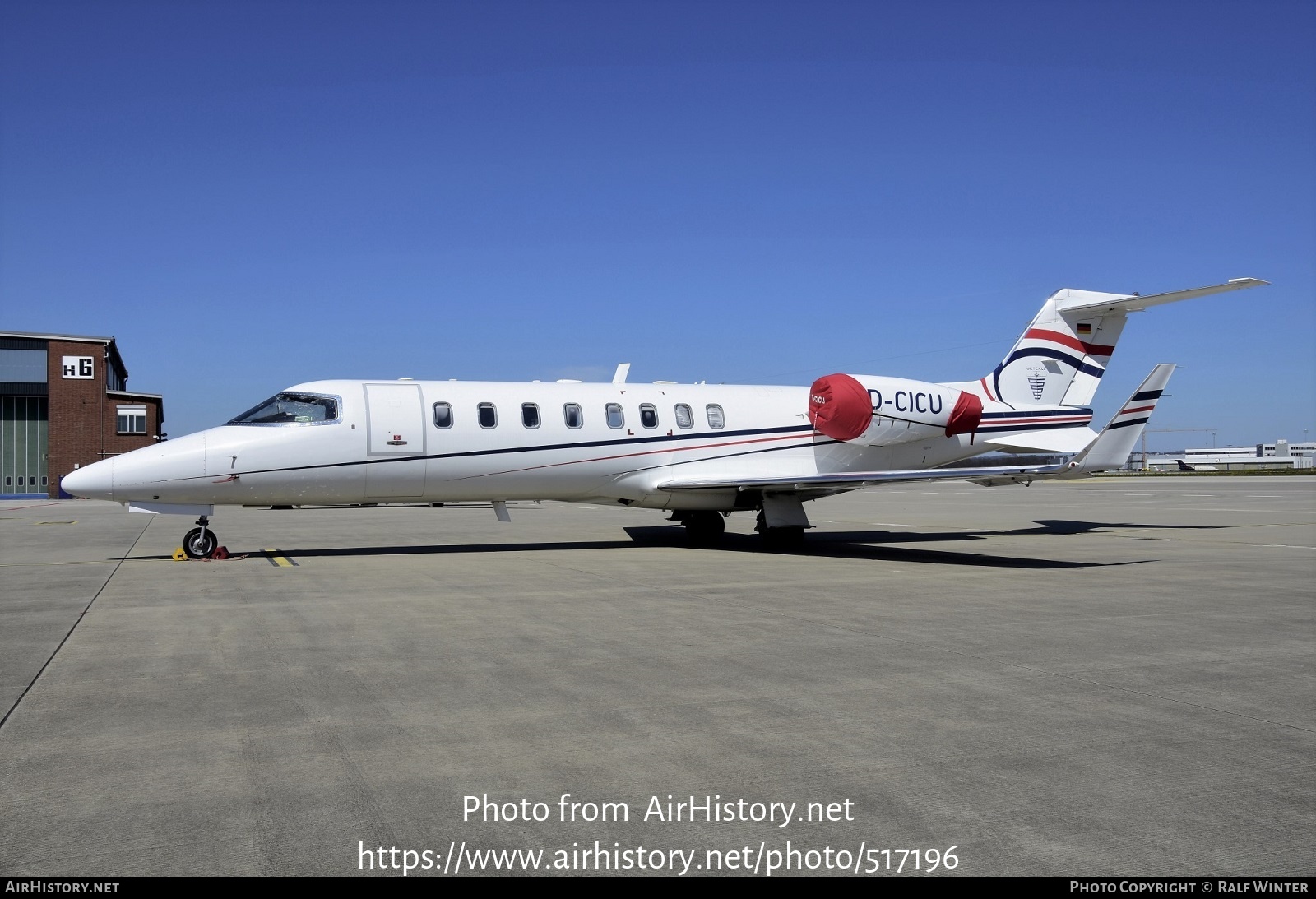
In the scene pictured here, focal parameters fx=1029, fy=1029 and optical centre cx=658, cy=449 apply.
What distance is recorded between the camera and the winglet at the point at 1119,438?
15.6 metres

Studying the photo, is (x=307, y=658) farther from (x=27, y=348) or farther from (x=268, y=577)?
(x=27, y=348)

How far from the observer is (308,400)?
15.9 m

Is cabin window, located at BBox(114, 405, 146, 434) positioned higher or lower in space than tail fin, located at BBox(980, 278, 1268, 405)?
higher

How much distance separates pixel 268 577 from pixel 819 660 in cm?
815

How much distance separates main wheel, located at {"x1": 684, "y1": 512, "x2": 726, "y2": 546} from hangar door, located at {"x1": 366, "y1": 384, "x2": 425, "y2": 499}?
5.54 metres

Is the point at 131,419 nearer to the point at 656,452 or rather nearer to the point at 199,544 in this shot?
the point at 199,544

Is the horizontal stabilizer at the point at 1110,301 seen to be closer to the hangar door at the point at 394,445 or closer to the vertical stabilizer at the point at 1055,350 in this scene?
the vertical stabilizer at the point at 1055,350

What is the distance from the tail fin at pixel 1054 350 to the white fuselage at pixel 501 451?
1.66m

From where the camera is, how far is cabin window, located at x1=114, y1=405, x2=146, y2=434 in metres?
58.8

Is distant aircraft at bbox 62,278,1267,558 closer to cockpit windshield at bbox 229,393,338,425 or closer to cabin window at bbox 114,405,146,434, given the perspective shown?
cockpit windshield at bbox 229,393,338,425

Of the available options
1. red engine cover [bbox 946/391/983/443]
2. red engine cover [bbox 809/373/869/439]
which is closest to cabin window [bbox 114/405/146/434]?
red engine cover [bbox 809/373/869/439]

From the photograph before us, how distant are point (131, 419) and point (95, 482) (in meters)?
50.5

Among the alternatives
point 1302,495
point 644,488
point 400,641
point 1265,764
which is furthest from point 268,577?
point 1302,495
